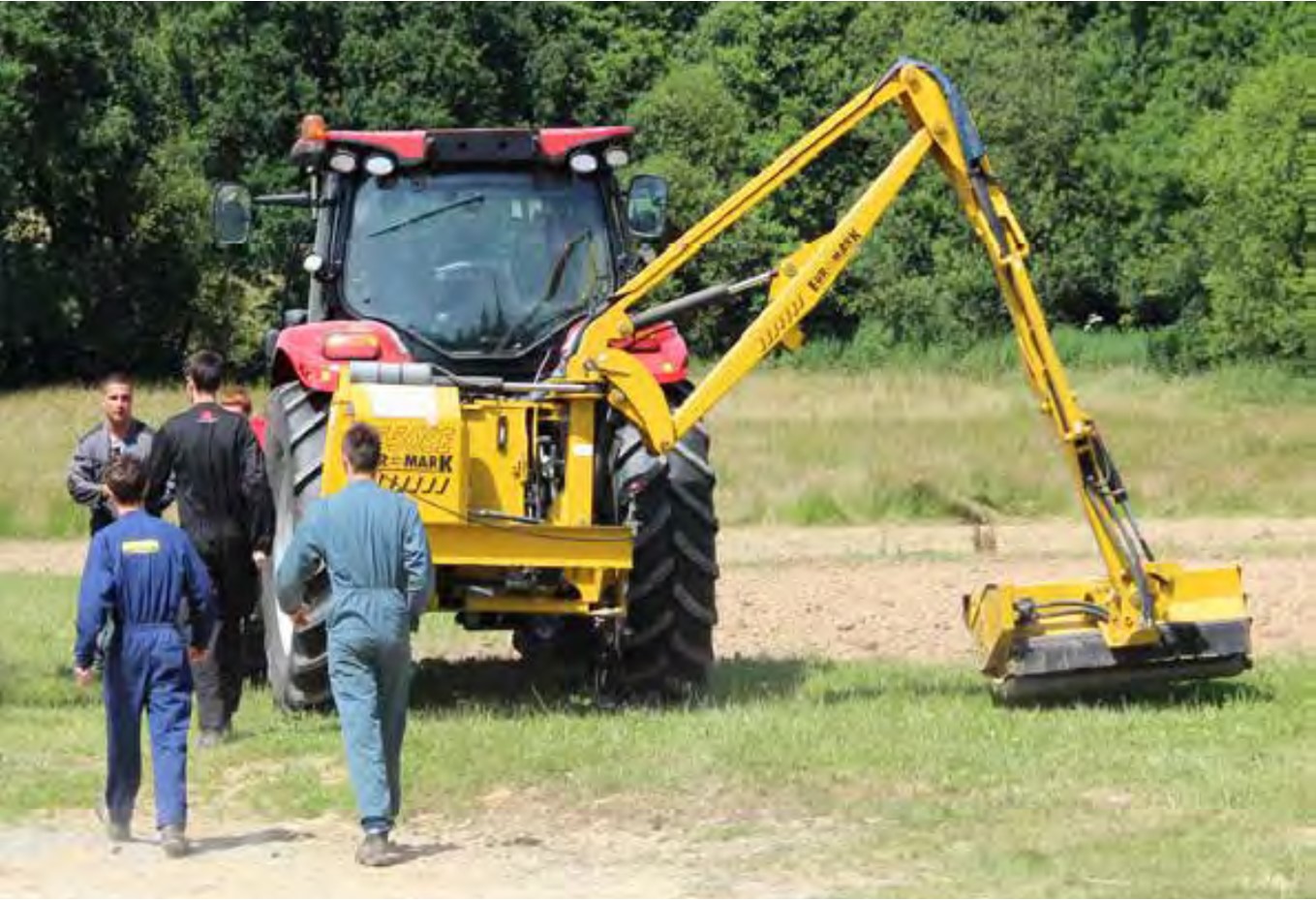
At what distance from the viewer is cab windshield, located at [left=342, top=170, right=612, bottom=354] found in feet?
40.8

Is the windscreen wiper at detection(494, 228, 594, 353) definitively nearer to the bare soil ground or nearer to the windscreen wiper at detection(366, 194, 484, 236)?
the windscreen wiper at detection(366, 194, 484, 236)

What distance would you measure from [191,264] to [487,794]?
40996mm

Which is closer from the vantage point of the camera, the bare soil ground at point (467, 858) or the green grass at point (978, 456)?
the bare soil ground at point (467, 858)

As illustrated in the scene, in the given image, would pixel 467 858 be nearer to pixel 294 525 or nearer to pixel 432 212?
pixel 294 525

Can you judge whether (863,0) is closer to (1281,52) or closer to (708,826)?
(1281,52)

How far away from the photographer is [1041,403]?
11805mm

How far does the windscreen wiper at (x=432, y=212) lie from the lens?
1270 centimetres

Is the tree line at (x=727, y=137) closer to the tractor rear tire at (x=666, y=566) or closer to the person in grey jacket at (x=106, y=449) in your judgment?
the person in grey jacket at (x=106, y=449)

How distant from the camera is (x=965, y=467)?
2708 cm

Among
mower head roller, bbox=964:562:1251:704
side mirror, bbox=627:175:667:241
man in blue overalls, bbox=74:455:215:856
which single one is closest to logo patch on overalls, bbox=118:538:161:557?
man in blue overalls, bbox=74:455:215:856

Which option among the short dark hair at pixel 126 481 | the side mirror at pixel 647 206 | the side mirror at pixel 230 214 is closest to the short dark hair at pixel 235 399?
A: the side mirror at pixel 230 214

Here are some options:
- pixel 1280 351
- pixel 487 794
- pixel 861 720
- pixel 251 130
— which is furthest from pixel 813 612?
pixel 251 130

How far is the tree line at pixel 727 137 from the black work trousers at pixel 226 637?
34.4 metres

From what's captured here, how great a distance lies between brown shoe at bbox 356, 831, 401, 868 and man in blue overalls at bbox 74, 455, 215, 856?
2.71ft
